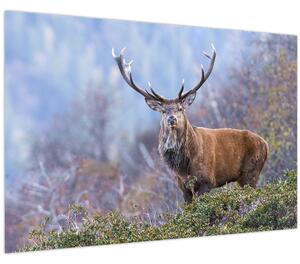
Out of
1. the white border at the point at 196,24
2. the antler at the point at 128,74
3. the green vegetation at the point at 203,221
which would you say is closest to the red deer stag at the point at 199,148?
the antler at the point at 128,74

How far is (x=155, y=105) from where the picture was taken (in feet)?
14.6

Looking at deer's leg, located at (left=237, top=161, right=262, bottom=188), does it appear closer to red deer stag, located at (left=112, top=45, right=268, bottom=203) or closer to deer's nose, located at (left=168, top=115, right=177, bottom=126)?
red deer stag, located at (left=112, top=45, right=268, bottom=203)

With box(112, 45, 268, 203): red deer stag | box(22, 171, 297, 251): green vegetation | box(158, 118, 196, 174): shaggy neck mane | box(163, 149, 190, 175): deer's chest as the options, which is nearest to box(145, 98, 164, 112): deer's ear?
box(112, 45, 268, 203): red deer stag

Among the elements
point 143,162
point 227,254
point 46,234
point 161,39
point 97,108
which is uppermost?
point 161,39

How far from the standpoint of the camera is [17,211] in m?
3.88

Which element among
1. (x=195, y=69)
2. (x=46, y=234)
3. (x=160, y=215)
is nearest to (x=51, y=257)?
(x=46, y=234)

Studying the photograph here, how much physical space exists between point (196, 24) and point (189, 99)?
551 millimetres

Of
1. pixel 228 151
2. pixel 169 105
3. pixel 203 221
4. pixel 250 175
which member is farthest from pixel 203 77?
pixel 203 221

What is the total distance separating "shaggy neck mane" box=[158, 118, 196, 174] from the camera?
14.6 feet

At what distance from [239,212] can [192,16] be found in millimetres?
1474

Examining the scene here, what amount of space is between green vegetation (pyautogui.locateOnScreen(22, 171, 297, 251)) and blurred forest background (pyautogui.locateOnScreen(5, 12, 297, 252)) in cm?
8

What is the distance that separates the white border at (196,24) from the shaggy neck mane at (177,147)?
55 centimetres

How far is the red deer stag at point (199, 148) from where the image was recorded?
4453 millimetres

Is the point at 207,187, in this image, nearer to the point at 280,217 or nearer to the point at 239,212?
the point at 239,212
